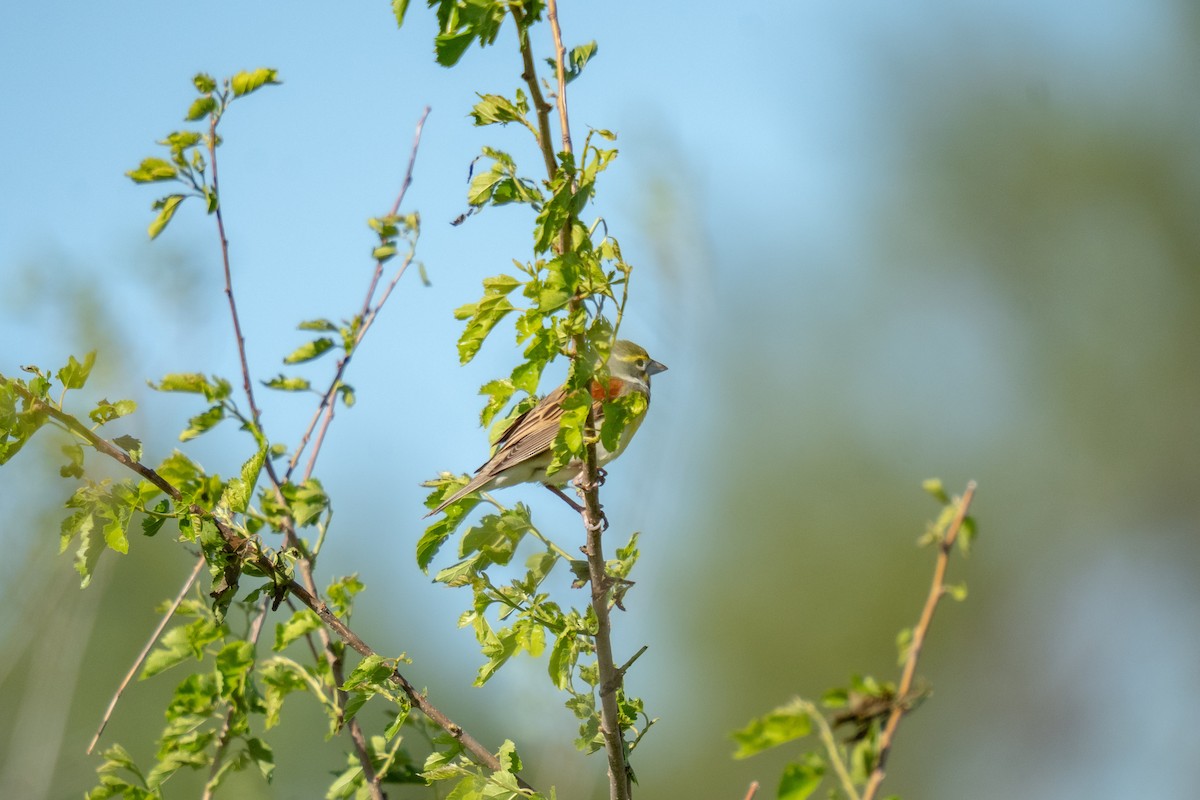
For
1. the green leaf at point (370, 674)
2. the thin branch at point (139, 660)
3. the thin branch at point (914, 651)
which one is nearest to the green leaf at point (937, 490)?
the thin branch at point (914, 651)

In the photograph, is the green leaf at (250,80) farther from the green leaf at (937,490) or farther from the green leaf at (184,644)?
the green leaf at (937,490)

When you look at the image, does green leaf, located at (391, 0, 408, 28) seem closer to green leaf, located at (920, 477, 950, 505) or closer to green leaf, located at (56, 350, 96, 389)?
green leaf, located at (56, 350, 96, 389)

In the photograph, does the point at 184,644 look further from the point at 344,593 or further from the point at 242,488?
the point at 242,488

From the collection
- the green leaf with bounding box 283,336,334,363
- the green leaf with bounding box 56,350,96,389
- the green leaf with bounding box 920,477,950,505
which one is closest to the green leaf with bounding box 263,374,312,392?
the green leaf with bounding box 283,336,334,363

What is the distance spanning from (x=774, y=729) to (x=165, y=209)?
138 inches

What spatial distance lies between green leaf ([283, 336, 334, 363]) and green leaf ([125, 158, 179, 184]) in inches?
32.6

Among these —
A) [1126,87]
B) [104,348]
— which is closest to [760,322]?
[1126,87]

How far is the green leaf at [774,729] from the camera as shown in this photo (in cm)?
169

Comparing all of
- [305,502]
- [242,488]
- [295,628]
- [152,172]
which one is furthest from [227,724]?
[152,172]

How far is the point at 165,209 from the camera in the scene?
4.41 metres

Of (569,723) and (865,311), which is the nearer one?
(569,723)

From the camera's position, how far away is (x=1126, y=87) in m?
36.4

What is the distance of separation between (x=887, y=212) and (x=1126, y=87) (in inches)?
332

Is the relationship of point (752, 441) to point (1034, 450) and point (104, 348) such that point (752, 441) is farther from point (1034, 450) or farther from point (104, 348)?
point (104, 348)
